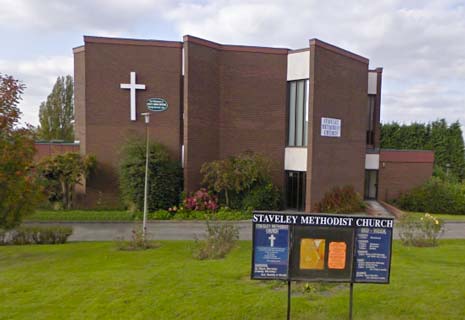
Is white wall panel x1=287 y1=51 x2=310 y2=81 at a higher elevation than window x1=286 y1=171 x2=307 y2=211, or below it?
higher

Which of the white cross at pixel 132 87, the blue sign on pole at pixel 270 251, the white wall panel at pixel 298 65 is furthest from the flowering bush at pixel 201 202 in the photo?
the blue sign on pole at pixel 270 251

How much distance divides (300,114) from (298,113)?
0.56ft

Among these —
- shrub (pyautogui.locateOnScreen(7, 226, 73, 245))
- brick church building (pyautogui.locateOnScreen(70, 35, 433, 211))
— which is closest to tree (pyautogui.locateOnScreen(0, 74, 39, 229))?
shrub (pyautogui.locateOnScreen(7, 226, 73, 245))

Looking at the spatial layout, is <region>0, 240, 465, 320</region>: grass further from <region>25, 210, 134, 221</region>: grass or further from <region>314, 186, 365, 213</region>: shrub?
<region>314, 186, 365, 213</region>: shrub

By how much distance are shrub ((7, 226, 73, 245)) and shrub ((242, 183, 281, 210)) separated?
945 cm

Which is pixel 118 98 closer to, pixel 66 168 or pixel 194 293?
pixel 66 168

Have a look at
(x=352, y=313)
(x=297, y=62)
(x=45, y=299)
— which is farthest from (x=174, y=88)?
(x=352, y=313)

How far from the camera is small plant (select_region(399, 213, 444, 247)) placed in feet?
37.9

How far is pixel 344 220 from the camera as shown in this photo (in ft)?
16.9

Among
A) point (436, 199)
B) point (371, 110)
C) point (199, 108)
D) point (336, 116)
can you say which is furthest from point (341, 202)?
point (199, 108)

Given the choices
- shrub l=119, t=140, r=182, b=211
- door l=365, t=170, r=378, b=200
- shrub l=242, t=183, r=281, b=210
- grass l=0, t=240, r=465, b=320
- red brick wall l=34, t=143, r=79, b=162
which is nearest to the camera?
grass l=0, t=240, r=465, b=320

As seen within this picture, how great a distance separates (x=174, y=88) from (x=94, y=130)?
504 cm

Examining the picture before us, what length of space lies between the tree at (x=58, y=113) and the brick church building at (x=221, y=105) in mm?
14729

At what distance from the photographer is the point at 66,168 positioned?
19016mm
